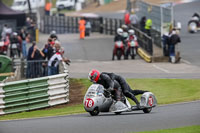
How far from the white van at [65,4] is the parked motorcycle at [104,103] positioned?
62592 mm

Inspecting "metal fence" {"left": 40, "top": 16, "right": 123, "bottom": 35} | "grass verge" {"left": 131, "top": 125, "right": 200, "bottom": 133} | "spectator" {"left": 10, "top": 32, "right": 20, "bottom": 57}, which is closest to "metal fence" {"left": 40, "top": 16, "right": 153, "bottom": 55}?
"metal fence" {"left": 40, "top": 16, "right": 123, "bottom": 35}

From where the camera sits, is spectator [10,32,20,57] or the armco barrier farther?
spectator [10,32,20,57]

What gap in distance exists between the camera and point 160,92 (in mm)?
19172

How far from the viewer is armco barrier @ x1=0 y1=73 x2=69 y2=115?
17.0 m

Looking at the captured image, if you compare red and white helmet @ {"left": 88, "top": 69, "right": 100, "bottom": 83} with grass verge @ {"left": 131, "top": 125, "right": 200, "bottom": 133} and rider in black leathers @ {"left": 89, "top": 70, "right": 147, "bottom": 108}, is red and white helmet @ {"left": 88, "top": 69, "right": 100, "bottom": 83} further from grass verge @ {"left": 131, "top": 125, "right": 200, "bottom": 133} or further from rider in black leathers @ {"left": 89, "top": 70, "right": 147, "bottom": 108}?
grass verge @ {"left": 131, "top": 125, "right": 200, "bottom": 133}

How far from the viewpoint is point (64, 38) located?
4603cm

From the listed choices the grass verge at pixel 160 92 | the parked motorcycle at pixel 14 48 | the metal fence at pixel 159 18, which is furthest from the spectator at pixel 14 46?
the grass verge at pixel 160 92

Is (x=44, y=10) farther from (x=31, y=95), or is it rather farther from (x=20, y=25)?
(x=31, y=95)

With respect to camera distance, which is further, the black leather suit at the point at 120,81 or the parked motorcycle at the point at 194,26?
the parked motorcycle at the point at 194,26

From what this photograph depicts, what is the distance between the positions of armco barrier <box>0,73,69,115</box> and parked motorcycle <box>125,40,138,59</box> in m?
12.3

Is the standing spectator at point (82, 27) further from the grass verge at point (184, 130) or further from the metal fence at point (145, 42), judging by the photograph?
the grass verge at point (184, 130)

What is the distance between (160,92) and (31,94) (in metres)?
4.38

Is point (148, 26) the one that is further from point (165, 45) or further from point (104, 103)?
point (104, 103)

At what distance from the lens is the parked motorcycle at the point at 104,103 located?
44.1 feet
